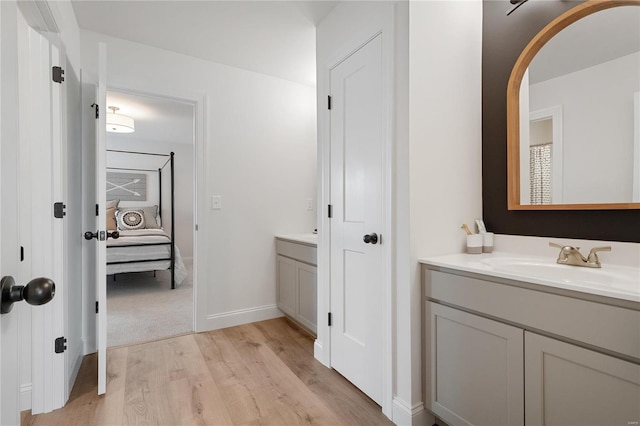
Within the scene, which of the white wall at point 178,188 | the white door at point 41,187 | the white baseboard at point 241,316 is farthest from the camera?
the white wall at point 178,188

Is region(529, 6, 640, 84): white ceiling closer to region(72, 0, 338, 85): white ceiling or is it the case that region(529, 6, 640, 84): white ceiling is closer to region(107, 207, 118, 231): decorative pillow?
region(72, 0, 338, 85): white ceiling

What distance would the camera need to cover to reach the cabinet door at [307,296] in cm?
255

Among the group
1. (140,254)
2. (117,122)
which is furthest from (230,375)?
(117,122)

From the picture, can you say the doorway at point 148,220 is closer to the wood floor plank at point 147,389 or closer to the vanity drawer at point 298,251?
the wood floor plank at point 147,389

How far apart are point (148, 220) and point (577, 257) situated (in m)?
6.14

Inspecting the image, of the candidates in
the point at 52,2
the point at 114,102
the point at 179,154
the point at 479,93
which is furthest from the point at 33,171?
the point at 179,154

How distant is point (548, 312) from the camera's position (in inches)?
43.6

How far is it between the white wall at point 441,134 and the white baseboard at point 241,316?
1818 millimetres

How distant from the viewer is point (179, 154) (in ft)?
21.0

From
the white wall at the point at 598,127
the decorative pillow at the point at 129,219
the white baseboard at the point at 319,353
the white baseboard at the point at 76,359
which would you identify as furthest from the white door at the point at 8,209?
the decorative pillow at the point at 129,219

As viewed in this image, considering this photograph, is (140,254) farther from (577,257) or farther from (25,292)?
(577,257)

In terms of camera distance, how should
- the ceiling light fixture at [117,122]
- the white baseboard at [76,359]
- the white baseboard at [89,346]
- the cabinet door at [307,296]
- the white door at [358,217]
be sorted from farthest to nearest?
the ceiling light fixture at [117,122], the cabinet door at [307,296], the white baseboard at [89,346], the white baseboard at [76,359], the white door at [358,217]

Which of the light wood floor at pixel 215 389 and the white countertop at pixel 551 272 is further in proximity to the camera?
the light wood floor at pixel 215 389

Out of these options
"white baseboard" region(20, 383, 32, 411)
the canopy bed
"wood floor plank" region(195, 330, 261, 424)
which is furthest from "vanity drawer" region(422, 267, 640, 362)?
the canopy bed
